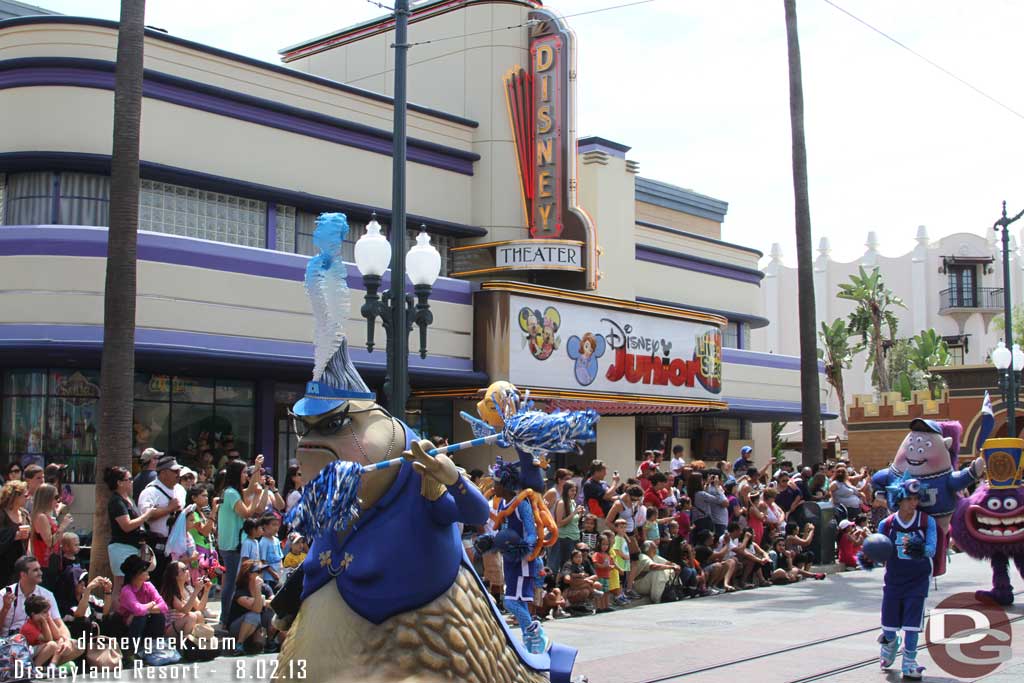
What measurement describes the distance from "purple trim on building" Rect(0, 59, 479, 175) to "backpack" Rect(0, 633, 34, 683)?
10427 millimetres

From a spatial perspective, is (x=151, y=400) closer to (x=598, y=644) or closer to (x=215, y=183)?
(x=215, y=183)

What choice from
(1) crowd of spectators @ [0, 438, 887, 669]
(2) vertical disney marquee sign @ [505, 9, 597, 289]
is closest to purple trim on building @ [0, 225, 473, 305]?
(1) crowd of spectators @ [0, 438, 887, 669]

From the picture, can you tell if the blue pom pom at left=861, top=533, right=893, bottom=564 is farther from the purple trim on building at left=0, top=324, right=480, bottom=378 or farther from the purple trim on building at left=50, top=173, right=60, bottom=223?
the purple trim on building at left=50, top=173, right=60, bottom=223

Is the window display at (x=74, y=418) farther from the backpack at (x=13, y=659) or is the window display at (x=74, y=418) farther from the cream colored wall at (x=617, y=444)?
the cream colored wall at (x=617, y=444)

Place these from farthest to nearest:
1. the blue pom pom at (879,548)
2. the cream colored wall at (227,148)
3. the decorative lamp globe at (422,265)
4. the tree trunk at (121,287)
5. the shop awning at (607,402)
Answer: the shop awning at (607,402) < the cream colored wall at (227,148) < the decorative lamp globe at (422,265) < the tree trunk at (121,287) < the blue pom pom at (879,548)

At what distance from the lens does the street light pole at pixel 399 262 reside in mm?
11117

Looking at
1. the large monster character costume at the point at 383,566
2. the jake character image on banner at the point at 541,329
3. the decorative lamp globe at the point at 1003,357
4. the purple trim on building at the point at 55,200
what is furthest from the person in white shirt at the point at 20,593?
the decorative lamp globe at the point at 1003,357

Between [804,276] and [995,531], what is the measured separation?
7275 millimetres

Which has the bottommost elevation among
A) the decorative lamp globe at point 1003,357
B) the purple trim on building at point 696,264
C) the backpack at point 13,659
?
the backpack at point 13,659

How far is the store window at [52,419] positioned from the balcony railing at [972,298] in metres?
49.5

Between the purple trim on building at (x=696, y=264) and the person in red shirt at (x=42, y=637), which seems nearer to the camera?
the person in red shirt at (x=42, y=637)

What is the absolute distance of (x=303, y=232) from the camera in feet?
64.7

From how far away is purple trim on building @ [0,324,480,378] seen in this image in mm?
14984

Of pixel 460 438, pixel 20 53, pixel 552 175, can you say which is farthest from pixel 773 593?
pixel 20 53
